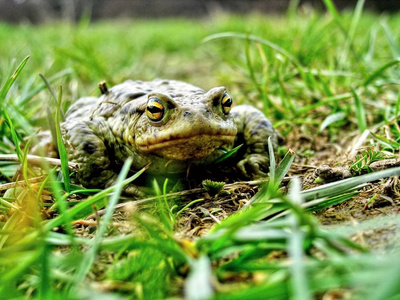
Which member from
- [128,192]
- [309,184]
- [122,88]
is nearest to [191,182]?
[128,192]

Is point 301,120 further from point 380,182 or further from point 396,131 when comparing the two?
point 380,182

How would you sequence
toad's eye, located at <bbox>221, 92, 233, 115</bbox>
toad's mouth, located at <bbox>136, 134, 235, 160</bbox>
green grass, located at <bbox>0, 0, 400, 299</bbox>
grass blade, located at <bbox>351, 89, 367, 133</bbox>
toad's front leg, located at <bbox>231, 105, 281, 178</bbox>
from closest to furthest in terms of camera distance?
green grass, located at <bbox>0, 0, 400, 299</bbox> → toad's mouth, located at <bbox>136, 134, 235, 160</bbox> → toad's eye, located at <bbox>221, 92, 233, 115</bbox> → toad's front leg, located at <bbox>231, 105, 281, 178</bbox> → grass blade, located at <bbox>351, 89, 367, 133</bbox>

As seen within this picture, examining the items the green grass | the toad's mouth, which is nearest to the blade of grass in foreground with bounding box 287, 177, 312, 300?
the green grass

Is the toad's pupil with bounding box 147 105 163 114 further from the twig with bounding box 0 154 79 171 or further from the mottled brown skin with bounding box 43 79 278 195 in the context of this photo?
the twig with bounding box 0 154 79 171

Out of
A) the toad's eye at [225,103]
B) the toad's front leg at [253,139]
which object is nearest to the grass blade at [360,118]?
the toad's front leg at [253,139]

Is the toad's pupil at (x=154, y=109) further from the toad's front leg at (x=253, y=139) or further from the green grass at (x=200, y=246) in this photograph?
the toad's front leg at (x=253, y=139)

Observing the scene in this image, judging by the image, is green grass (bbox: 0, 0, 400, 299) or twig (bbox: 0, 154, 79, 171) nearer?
green grass (bbox: 0, 0, 400, 299)

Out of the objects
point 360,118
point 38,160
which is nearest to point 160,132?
point 38,160
